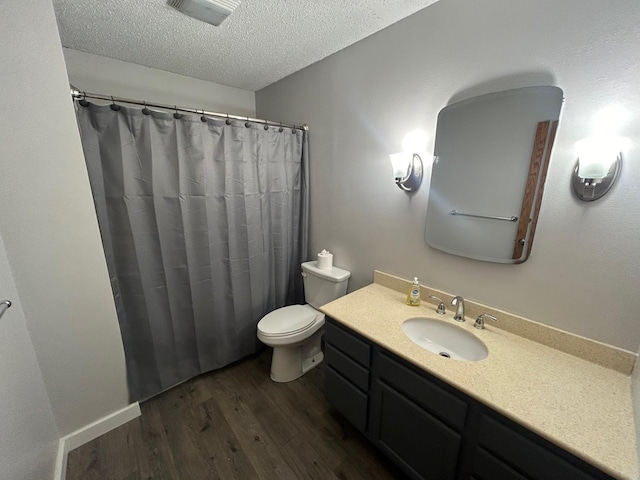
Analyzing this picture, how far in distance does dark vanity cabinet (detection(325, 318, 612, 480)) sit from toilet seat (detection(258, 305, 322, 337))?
40cm

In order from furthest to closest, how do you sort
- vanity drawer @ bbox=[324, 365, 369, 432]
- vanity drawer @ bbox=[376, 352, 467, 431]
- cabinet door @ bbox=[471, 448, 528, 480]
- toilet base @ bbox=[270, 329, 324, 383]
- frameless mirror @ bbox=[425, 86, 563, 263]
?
toilet base @ bbox=[270, 329, 324, 383], vanity drawer @ bbox=[324, 365, 369, 432], frameless mirror @ bbox=[425, 86, 563, 263], vanity drawer @ bbox=[376, 352, 467, 431], cabinet door @ bbox=[471, 448, 528, 480]

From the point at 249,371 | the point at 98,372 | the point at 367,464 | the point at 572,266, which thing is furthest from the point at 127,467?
the point at 572,266

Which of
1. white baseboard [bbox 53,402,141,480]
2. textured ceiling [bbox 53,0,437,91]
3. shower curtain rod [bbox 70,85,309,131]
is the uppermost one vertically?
textured ceiling [bbox 53,0,437,91]

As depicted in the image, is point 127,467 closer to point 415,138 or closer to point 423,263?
point 423,263

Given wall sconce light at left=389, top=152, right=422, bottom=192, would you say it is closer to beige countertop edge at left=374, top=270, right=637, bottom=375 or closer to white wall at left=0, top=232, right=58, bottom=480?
beige countertop edge at left=374, top=270, right=637, bottom=375

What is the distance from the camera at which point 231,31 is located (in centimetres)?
149

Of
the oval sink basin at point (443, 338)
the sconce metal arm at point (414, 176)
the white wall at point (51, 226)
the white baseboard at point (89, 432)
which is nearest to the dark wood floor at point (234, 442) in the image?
the white baseboard at point (89, 432)

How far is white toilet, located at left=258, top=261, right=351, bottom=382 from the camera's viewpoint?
176cm

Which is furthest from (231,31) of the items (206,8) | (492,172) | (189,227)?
(492,172)

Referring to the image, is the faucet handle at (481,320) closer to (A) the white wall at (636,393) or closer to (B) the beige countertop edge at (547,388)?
(B) the beige countertop edge at (547,388)

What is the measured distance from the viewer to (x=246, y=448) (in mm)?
1424

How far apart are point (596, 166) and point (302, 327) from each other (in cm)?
171

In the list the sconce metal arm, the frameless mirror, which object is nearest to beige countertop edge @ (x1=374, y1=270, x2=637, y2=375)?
the frameless mirror

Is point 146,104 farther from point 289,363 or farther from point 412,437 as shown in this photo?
point 412,437
